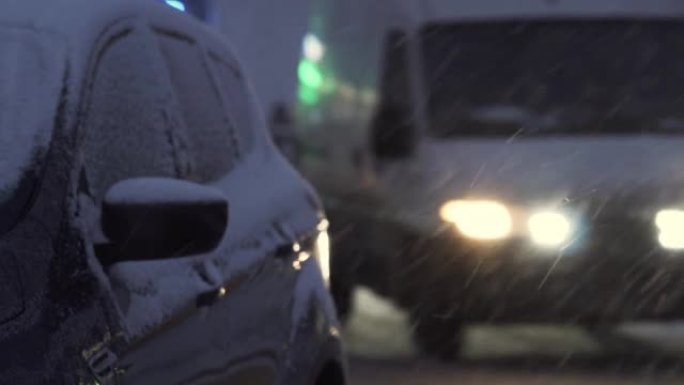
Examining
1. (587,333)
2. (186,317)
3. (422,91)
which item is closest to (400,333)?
(587,333)

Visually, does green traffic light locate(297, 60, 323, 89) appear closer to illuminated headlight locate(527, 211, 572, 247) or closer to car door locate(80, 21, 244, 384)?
illuminated headlight locate(527, 211, 572, 247)

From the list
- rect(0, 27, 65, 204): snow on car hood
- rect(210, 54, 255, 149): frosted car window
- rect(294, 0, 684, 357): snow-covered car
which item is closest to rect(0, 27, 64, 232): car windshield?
rect(0, 27, 65, 204): snow on car hood

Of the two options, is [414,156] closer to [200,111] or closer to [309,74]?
[309,74]

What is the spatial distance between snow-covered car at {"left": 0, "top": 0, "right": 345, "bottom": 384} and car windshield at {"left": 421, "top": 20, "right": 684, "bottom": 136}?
703 centimetres

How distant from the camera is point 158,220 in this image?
3750mm

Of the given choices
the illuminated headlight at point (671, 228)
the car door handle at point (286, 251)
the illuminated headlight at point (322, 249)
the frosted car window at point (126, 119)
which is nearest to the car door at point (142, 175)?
the frosted car window at point (126, 119)

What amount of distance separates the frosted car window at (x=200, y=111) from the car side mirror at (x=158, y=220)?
35.6 inches

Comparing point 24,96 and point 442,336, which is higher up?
point 442,336

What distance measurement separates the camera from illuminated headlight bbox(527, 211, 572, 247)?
443 inches

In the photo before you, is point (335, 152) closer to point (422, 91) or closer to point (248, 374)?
point (422, 91)

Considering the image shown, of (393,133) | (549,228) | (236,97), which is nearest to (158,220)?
(236,97)

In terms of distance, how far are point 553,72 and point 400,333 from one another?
2.45 metres

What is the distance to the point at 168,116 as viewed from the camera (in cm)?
451

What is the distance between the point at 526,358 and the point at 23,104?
8.17 meters
